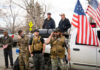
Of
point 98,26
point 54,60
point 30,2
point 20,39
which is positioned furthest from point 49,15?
point 30,2

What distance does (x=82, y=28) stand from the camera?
4262 millimetres

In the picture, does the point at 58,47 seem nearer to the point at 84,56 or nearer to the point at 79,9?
the point at 84,56

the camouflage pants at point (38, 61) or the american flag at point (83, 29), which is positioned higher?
the american flag at point (83, 29)

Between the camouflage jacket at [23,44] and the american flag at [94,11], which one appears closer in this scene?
the american flag at [94,11]

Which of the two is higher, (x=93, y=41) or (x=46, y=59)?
(x=93, y=41)

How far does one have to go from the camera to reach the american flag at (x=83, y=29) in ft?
13.9

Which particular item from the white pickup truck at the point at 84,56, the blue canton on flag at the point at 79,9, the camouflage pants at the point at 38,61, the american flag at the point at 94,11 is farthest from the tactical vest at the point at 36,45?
the american flag at the point at 94,11

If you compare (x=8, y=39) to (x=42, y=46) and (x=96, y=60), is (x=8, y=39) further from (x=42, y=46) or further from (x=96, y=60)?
(x=96, y=60)

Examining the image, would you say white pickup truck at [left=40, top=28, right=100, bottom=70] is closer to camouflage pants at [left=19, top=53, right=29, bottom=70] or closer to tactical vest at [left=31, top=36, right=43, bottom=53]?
tactical vest at [left=31, top=36, right=43, bottom=53]

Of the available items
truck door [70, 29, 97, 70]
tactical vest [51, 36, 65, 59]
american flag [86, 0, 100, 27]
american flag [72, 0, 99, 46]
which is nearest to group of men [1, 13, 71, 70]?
tactical vest [51, 36, 65, 59]

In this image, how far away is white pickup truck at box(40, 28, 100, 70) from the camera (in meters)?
4.27

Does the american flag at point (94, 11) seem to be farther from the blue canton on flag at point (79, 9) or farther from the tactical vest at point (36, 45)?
the tactical vest at point (36, 45)

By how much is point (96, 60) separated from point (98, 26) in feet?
3.91

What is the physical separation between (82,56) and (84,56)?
6cm
